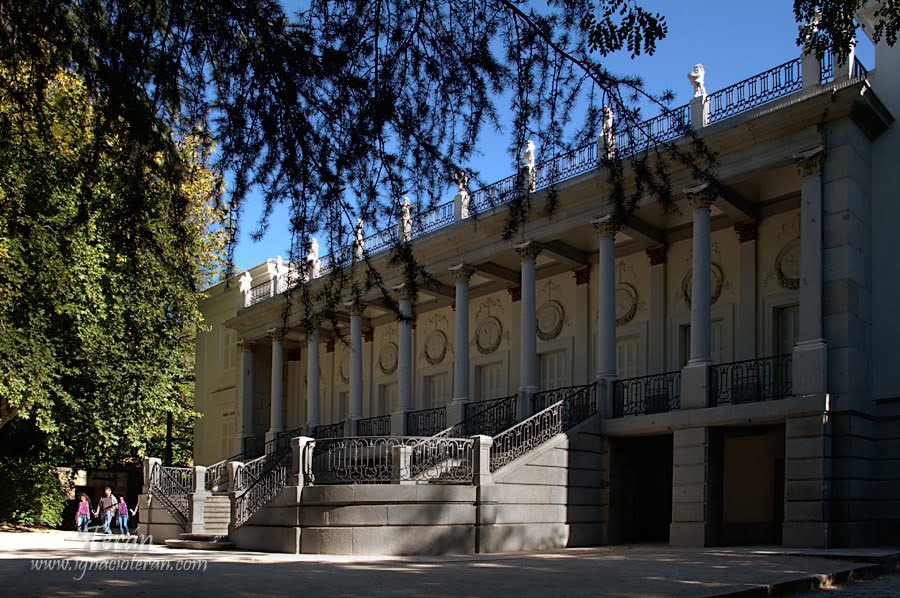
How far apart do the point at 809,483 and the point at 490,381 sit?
11205 millimetres

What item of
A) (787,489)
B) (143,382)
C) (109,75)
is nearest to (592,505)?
(787,489)

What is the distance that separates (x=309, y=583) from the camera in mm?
10680

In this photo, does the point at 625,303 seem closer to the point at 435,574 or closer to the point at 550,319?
the point at 550,319

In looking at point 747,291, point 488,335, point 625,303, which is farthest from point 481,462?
point 488,335

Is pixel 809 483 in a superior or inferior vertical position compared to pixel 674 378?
inferior

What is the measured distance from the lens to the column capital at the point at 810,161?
17.5 metres

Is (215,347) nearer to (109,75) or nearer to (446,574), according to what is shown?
(446,574)

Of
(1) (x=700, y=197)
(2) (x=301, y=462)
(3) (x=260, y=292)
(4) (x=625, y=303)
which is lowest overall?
(2) (x=301, y=462)

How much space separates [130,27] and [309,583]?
6.03m

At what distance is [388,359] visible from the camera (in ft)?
99.9

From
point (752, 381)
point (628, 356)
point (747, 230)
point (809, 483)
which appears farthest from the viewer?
point (628, 356)

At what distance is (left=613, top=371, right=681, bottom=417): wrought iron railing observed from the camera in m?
20.5

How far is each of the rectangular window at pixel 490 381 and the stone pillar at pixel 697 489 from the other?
8.05 metres

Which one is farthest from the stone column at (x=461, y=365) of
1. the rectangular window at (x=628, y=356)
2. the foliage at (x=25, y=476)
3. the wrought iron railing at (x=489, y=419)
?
the foliage at (x=25, y=476)
